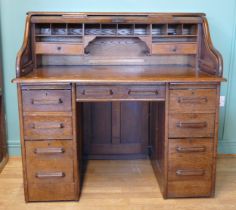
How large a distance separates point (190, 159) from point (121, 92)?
633mm

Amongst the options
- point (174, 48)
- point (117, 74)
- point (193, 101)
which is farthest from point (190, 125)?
point (174, 48)

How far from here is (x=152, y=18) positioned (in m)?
2.40

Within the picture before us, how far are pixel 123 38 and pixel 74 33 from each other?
38 centimetres

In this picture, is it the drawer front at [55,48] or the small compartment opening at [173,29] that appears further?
the small compartment opening at [173,29]

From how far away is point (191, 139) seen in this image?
2107mm

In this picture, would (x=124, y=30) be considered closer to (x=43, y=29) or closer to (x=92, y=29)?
(x=92, y=29)

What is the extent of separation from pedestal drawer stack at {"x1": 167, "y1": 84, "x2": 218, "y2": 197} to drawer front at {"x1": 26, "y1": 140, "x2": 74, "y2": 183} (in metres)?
0.66

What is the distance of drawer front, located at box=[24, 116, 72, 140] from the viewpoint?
203 cm

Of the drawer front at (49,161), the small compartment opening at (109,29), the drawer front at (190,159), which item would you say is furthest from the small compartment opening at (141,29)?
the drawer front at (49,161)

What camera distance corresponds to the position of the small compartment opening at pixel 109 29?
2.55 m

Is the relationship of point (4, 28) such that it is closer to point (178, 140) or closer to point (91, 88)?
point (91, 88)

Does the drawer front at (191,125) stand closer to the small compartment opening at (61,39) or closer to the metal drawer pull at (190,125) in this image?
the metal drawer pull at (190,125)

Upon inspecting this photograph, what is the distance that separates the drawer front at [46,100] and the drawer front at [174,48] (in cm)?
82

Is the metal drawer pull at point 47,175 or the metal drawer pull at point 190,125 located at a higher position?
the metal drawer pull at point 190,125
